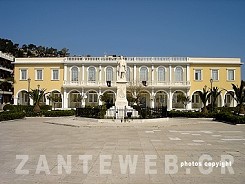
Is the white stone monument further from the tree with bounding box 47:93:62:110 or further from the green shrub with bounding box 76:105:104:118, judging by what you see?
the tree with bounding box 47:93:62:110

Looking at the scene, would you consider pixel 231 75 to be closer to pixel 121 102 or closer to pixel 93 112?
pixel 121 102

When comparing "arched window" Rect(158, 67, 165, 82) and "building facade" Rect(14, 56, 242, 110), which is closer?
"building facade" Rect(14, 56, 242, 110)

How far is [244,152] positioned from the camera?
9.76 meters

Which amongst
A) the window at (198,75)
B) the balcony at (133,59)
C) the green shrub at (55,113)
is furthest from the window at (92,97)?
the green shrub at (55,113)

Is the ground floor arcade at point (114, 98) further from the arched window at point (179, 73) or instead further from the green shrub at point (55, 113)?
the green shrub at point (55, 113)

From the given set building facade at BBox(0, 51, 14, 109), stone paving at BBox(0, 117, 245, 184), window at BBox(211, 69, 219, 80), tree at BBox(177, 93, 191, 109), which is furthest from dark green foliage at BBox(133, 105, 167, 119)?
building facade at BBox(0, 51, 14, 109)

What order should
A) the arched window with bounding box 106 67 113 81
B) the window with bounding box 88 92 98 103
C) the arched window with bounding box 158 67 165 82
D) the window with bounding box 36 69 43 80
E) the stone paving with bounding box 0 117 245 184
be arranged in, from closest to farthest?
the stone paving with bounding box 0 117 245 184 < the arched window with bounding box 158 67 165 82 < the arched window with bounding box 106 67 113 81 < the window with bounding box 36 69 43 80 < the window with bounding box 88 92 98 103

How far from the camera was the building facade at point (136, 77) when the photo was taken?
55031 mm

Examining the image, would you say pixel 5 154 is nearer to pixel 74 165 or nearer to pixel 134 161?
pixel 74 165

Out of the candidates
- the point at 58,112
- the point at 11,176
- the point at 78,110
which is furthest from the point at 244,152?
the point at 58,112

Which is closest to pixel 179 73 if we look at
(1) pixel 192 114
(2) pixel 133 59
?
(2) pixel 133 59

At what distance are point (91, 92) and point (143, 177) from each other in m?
51.1

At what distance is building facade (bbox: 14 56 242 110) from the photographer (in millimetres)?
55031

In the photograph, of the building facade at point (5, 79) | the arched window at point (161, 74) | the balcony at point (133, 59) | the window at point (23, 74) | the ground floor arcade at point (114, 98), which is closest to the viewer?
the ground floor arcade at point (114, 98)
